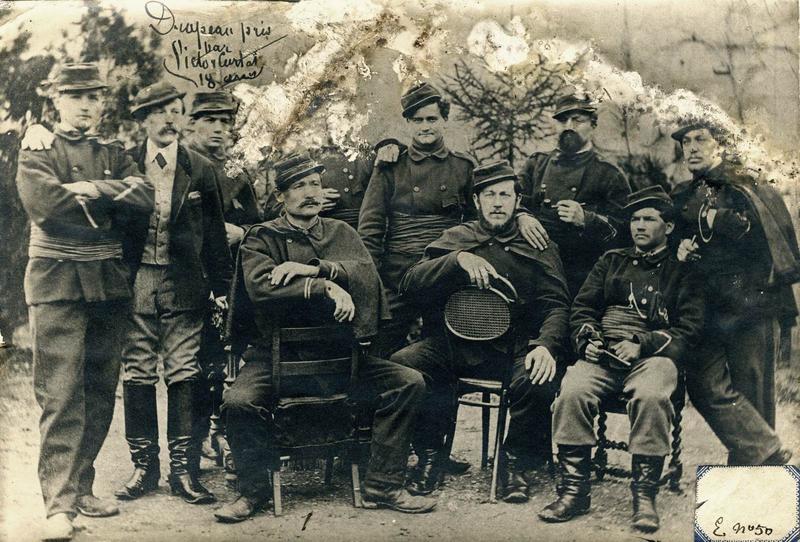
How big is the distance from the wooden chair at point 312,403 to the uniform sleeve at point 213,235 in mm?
544

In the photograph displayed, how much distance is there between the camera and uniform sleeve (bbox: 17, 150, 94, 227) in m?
5.11

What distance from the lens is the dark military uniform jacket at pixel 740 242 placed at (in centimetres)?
538

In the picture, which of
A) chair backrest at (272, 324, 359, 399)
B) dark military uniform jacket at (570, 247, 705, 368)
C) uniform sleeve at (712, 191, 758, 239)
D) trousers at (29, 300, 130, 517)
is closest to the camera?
chair backrest at (272, 324, 359, 399)

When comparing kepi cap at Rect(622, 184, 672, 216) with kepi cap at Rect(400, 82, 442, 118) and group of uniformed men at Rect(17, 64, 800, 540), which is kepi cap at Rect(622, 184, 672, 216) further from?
kepi cap at Rect(400, 82, 442, 118)

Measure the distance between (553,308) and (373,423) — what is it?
1.32 metres

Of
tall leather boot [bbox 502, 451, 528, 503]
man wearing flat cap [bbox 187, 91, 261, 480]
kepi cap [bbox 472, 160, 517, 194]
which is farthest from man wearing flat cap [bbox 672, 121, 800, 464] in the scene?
man wearing flat cap [bbox 187, 91, 261, 480]

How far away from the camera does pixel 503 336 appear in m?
5.22

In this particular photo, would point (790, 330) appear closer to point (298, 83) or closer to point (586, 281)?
point (586, 281)

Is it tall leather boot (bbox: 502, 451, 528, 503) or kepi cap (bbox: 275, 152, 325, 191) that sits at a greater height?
kepi cap (bbox: 275, 152, 325, 191)

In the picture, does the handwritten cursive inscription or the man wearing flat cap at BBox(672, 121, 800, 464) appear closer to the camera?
the handwritten cursive inscription

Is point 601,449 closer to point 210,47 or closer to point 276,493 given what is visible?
point 276,493

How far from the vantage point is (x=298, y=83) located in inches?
210

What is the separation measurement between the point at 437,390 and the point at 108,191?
234 cm

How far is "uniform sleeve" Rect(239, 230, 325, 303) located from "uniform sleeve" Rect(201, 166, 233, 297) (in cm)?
13
